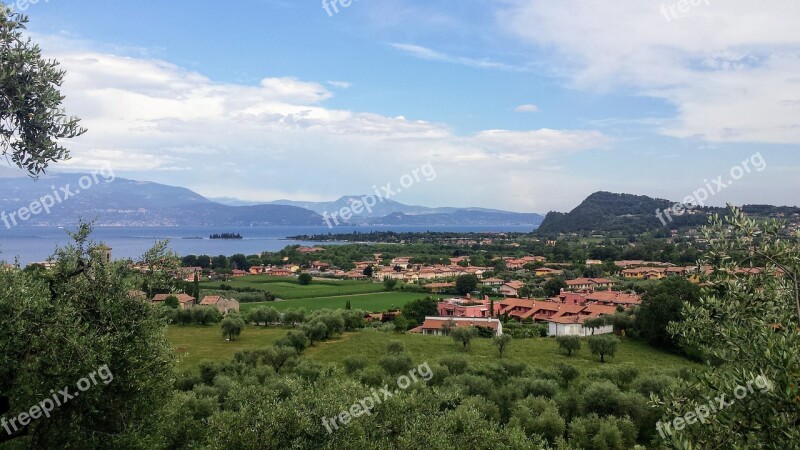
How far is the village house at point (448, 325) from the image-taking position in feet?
194

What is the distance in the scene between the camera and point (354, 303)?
83625mm

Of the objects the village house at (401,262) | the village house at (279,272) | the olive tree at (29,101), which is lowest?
the village house at (279,272)

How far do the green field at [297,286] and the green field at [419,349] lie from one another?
3526 cm

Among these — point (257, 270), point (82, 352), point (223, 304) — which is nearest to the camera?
point (82, 352)

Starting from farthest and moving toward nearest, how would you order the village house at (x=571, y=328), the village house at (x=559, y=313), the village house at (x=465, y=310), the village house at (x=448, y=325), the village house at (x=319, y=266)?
the village house at (x=319, y=266)
the village house at (x=465, y=310)
the village house at (x=559, y=313)
the village house at (x=571, y=328)
the village house at (x=448, y=325)

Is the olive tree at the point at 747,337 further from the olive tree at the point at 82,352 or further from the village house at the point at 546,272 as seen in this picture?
the village house at the point at 546,272

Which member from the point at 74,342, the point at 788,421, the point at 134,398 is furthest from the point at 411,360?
the point at 788,421

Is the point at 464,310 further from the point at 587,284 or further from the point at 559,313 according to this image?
the point at 587,284

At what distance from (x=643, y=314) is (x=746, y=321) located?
52.6m

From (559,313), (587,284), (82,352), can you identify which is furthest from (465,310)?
(82,352)

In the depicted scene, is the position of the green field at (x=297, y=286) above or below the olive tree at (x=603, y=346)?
below

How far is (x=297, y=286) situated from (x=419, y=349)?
6109cm

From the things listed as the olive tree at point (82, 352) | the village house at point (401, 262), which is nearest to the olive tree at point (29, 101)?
the olive tree at point (82, 352)

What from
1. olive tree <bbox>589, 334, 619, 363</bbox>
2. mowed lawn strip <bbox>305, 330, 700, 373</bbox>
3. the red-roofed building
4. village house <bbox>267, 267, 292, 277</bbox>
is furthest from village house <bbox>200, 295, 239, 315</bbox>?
olive tree <bbox>589, 334, 619, 363</bbox>
